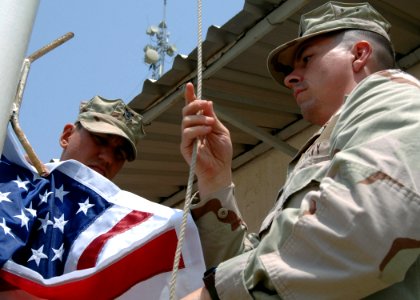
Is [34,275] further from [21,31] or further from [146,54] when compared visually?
[146,54]

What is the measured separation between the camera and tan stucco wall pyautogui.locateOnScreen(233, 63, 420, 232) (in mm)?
5344

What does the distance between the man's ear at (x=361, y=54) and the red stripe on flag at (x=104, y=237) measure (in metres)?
0.89

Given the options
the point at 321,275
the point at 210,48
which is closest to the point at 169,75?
the point at 210,48

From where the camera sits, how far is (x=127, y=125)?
3.04m

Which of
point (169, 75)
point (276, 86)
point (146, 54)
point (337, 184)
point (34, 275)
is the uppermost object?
point (337, 184)

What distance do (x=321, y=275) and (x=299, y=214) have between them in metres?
0.16

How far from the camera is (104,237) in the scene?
2.14m

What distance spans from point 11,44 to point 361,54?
1122 mm

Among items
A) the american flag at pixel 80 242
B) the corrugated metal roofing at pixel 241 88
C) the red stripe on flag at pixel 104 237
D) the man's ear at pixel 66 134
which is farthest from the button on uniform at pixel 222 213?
the corrugated metal roofing at pixel 241 88

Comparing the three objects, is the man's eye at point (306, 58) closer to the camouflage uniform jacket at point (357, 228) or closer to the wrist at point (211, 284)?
the camouflage uniform jacket at point (357, 228)

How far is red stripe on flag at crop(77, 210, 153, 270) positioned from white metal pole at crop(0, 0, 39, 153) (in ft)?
1.92

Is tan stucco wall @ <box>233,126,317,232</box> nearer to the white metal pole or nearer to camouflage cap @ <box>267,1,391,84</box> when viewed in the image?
camouflage cap @ <box>267,1,391,84</box>

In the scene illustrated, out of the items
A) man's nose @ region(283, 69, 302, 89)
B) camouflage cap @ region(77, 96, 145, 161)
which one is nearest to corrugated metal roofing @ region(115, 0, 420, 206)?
camouflage cap @ region(77, 96, 145, 161)

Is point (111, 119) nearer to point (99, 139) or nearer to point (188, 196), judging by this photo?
point (99, 139)
